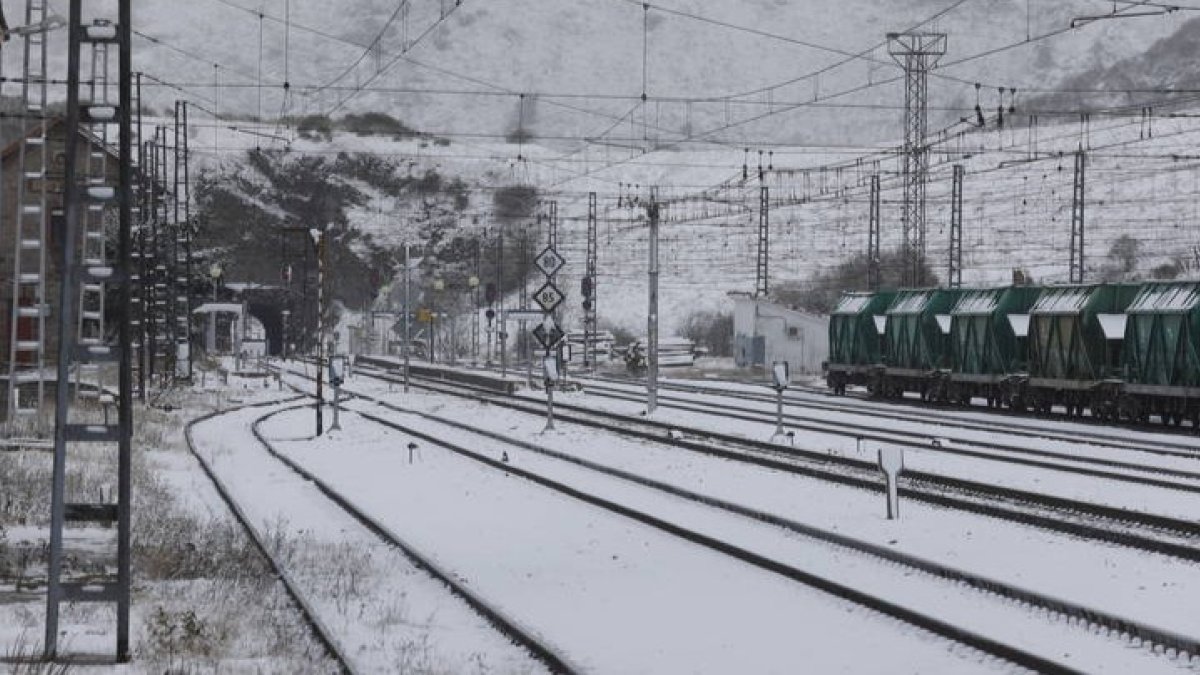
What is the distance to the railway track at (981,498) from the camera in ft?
51.2

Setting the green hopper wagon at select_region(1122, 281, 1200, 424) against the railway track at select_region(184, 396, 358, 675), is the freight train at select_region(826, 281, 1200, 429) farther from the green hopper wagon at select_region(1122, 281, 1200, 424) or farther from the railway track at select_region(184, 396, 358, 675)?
the railway track at select_region(184, 396, 358, 675)

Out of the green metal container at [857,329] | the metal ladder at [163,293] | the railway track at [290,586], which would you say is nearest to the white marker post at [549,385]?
the railway track at [290,586]

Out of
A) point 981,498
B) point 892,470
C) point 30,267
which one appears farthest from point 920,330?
point 892,470

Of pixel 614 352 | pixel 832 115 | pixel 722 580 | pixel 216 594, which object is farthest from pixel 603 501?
pixel 832 115

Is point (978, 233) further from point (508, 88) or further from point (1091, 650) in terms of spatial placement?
point (1091, 650)

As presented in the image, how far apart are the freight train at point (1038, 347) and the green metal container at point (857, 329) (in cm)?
5

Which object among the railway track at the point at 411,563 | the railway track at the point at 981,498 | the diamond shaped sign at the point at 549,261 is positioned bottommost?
the railway track at the point at 411,563

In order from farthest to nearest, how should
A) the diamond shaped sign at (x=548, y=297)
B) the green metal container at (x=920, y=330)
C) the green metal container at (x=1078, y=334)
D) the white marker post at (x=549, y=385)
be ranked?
1. the green metal container at (x=920, y=330)
2. the green metal container at (x=1078, y=334)
3. the white marker post at (x=549, y=385)
4. the diamond shaped sign at (x=548, y=297)

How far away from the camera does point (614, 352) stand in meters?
94.3

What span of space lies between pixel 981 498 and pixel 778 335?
2217 inches

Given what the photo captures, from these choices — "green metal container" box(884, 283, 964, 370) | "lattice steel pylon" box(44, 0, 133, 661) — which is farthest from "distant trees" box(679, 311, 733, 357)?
"lattice steel pylon" box(44, 0, 133, 661)

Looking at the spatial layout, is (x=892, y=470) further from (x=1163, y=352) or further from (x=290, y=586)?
(x=1163, y=352)

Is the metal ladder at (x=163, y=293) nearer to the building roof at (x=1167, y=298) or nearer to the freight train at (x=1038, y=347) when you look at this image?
the freight train at (x=1038, y=347)

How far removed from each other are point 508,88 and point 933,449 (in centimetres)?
13142
